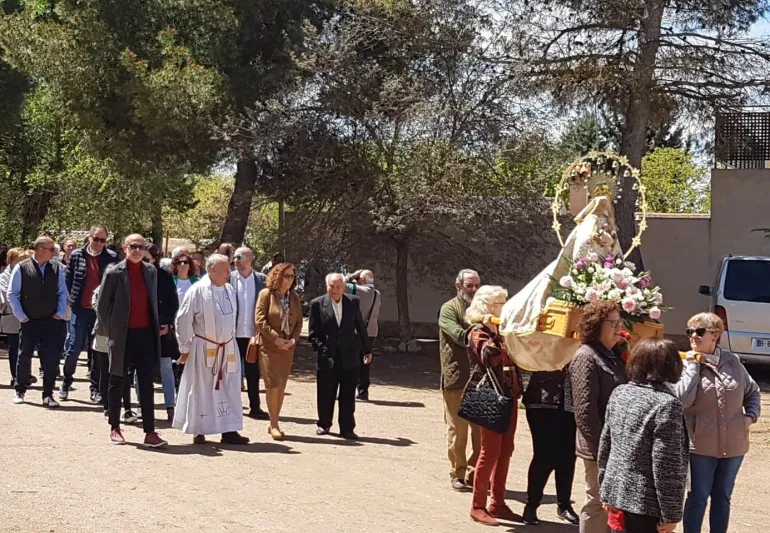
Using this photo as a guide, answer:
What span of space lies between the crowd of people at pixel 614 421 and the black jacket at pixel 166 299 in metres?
4.08

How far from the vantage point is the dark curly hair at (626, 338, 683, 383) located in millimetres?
Answer: 5527

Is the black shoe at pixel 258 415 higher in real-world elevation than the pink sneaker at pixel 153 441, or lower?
lower

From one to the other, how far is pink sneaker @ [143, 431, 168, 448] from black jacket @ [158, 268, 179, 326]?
7.12 feet

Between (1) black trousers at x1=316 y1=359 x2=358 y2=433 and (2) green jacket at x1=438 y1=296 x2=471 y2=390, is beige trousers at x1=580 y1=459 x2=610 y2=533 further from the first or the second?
(1) black trousers at x1=316 y1=359 x2=358 y2=433

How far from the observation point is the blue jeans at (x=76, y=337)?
12.6 meters

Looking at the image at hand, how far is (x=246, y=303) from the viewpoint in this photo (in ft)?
41.4

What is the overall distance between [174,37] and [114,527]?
1365 cm

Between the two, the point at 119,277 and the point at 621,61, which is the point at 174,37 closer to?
the point at 621,61

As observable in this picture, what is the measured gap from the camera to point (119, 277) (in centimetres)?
1002

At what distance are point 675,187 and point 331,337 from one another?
1269 inches

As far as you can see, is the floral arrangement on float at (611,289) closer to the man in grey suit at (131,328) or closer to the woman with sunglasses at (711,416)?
the woman with sunglasses at (711,416)

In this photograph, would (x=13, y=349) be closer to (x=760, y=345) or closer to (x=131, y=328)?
(x=131, y=328)

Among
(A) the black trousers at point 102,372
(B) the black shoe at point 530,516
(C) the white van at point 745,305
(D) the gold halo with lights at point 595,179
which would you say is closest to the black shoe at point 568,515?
(B) the black shoe at point 530,516

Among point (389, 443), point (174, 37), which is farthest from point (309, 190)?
point (389, 443)
